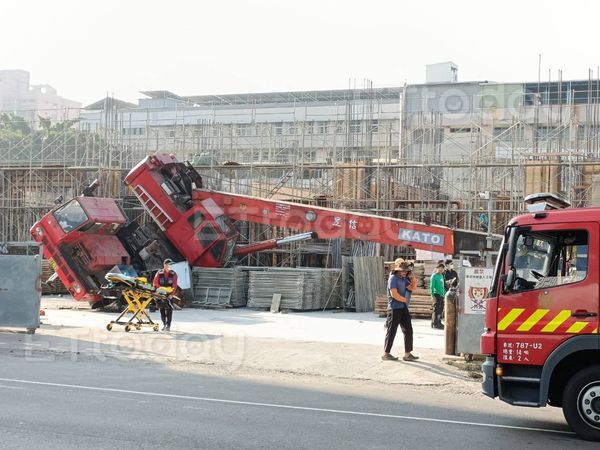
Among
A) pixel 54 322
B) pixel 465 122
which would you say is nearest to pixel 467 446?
pixel 54 322

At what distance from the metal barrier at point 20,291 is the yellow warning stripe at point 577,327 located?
39.1 ft

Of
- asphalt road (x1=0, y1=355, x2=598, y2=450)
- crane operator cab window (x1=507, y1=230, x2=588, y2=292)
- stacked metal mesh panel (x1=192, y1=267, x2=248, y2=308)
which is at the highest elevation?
crane operator cab window (x1=507, y1=230, x2=588, y2=292)

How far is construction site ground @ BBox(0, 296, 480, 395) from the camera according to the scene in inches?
517

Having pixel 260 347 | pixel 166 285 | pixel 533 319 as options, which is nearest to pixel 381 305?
pixel 166 285

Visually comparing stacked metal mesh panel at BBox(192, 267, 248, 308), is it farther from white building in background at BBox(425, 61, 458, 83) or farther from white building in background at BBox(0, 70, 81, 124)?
white building in background at BBox(0, 70, 81, 124)

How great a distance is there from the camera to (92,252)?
22938 mm

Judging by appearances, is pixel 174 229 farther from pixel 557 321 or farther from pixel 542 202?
pixel 557 321

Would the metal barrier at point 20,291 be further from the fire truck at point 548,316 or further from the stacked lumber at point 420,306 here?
the fire truck at point 548,316

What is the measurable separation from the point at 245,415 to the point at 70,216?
15.1m

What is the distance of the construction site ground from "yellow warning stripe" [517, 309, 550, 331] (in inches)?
126

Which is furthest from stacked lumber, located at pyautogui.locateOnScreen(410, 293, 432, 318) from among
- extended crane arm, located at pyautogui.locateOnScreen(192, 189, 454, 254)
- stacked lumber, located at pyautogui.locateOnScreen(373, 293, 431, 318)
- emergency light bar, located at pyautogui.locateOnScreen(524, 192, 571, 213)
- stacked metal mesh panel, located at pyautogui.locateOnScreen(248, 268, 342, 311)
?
emergency light bar, located at pyautogui.locateOnScreen(524, 192, 571, 213)

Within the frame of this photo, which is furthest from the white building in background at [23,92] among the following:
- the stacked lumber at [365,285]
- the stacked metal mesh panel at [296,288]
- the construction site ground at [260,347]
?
the construction site ground at [260,347]

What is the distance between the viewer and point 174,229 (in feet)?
80.0

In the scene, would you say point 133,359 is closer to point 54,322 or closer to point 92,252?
point 54,322
